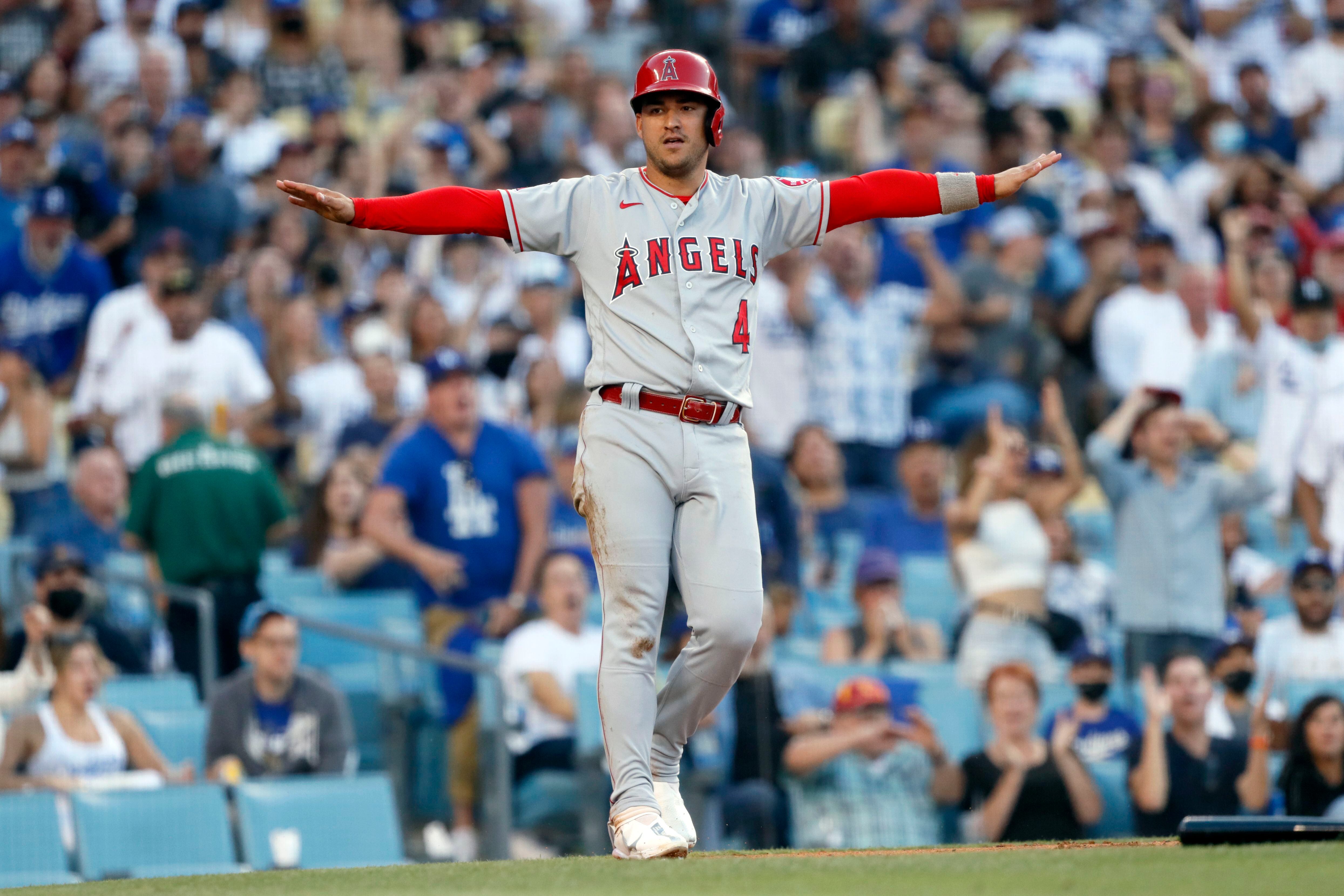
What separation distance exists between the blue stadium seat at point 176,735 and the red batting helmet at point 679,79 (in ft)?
13.5

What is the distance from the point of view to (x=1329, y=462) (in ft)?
34.4

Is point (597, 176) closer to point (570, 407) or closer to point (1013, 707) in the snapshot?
point (1013, 707)

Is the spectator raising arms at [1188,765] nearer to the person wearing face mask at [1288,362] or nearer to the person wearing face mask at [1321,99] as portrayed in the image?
the person wearing face mask at [1288,362]

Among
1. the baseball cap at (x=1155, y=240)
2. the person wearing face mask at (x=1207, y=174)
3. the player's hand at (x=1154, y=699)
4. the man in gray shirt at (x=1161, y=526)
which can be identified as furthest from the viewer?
the person wearing face mask at (x=1207, y=174)

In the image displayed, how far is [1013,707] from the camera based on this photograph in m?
8.26

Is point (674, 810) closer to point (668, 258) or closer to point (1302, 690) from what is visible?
point (668, 258)

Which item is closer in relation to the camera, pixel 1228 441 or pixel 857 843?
pixel 857 843

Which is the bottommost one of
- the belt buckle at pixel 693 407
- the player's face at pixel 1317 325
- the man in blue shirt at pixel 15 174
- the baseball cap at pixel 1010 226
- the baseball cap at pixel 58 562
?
the baseball cap at pixel 58 562

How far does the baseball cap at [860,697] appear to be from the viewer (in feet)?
26.9

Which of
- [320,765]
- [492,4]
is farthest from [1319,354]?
[492,4]

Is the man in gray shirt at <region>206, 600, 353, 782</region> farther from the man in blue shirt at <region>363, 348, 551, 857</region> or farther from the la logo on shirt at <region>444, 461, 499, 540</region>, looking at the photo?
the la logo on shirt at <region>444, 461, 499, 540</region>

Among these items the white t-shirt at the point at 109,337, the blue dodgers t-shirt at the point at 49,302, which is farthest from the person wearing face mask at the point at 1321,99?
the blue dodgers t-shirt at the point at 49,302

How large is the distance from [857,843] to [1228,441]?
4.09 m

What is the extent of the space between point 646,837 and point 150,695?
3903mm
